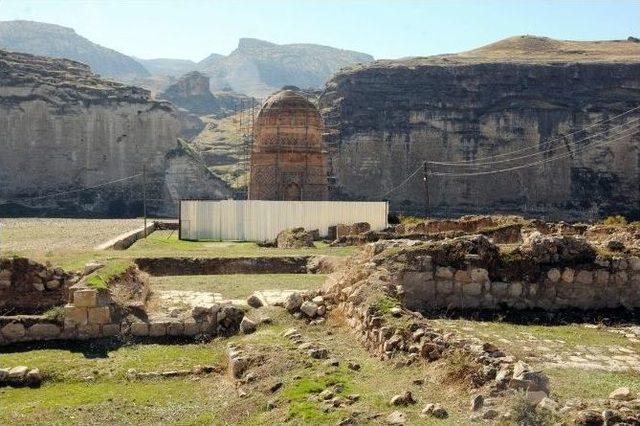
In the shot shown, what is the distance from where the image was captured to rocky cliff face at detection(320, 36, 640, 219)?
7969 centimetres

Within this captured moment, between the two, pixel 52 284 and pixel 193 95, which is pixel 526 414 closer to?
pixel 52 284

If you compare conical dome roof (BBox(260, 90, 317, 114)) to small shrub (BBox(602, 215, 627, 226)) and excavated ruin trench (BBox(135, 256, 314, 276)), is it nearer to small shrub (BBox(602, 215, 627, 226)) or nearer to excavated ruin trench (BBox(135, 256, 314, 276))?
small shrub (BBox(602, 215, 627, 226))

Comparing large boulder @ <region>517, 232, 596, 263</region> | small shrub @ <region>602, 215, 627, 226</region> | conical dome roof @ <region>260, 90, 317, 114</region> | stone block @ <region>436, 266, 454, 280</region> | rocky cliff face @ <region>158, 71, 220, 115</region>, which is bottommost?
small shrub @ <region>602, 215, 627, 226</region>

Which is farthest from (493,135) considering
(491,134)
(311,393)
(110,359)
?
(311,393)

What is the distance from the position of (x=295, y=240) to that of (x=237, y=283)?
402 inches

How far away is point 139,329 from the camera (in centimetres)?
1015

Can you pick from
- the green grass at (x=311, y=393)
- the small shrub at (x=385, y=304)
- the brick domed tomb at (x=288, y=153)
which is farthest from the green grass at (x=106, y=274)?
the brick domed tomb at (x=288, y=153)

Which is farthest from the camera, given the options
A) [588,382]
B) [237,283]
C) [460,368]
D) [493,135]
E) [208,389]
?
[493,135]

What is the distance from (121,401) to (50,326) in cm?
265

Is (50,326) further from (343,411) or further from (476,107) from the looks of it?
(476,107)

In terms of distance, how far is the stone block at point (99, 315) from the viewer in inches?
395

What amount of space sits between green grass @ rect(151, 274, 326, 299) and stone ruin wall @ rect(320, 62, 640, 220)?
64580 mm

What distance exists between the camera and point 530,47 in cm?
9962

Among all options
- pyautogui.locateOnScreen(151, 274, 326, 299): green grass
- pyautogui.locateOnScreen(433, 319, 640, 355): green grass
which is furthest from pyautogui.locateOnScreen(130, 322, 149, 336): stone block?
pyautogui.locateOnScreen(433, 319, 640, 355): green grass
